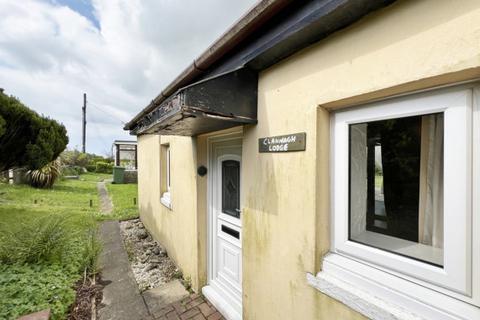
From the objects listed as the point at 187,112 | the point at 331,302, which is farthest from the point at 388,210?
the point at 187,112

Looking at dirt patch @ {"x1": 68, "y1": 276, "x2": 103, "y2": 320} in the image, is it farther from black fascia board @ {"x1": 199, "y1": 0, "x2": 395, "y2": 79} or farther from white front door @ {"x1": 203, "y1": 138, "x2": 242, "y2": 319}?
black fascia board @ {"x1": 199, "y1": 0, "x2": 395, "y2": 79}

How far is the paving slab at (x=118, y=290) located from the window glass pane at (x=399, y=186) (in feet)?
11.5

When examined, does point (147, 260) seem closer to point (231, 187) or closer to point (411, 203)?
point (231, 187)


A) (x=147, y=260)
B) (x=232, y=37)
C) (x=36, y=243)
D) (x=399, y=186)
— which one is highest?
(x=232, y=37)

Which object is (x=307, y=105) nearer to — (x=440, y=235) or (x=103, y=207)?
(x=440, y=235)

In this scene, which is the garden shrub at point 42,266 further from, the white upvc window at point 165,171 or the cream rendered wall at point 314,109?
the cream rendered wall at point 314,109

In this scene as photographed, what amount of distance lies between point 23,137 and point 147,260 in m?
7.50

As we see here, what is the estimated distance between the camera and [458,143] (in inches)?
49.7

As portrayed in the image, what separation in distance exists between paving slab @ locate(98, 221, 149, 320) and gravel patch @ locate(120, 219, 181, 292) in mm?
161

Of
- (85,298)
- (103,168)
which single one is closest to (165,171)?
(85,298)

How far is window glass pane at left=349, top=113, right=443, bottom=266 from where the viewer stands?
56.7 inches

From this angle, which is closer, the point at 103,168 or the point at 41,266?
the point at 41,266

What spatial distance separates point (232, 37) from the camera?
249cm

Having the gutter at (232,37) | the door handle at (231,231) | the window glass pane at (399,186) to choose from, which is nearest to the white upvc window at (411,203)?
the window glass pane at (399,186)
